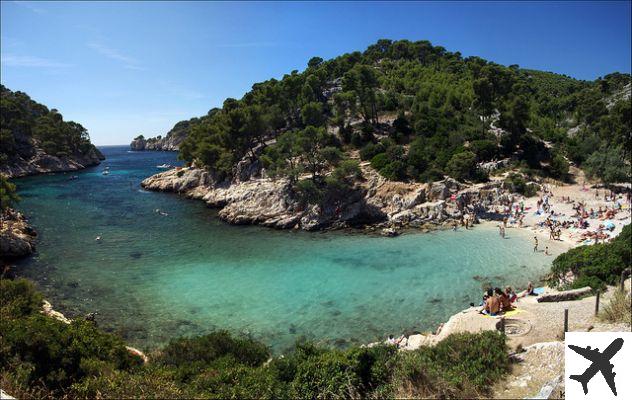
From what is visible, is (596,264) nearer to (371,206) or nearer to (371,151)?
(371,206)

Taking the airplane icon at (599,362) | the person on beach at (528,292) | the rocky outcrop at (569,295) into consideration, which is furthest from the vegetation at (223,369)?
the person on beach at (528,292)

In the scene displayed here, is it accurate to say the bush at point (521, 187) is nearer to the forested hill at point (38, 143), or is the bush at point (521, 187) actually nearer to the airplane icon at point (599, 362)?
the airplane icon at point (599, 362)

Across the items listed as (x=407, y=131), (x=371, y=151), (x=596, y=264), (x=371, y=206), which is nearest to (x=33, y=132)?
(x=371, y=151)

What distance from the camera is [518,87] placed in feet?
238

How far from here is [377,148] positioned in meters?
50.3

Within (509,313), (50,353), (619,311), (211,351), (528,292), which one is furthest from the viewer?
(528,292)

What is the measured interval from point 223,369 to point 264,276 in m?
15.3

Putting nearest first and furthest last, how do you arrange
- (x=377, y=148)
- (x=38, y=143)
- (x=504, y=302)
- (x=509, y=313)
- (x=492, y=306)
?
1. (x=509, y=313)
2. (x=492, y=306)
3. (x=504, y=302)
4. (x=377, y=148)
5. (x=38, y=143)

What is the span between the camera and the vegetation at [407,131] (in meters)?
44.2

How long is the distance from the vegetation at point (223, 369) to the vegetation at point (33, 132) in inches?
3362

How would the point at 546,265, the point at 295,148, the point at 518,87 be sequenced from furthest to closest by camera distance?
the point at 518,87 < the point at 295,148 < the point at 546,265

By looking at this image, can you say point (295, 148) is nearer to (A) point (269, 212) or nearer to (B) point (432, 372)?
(A) point (269, 212)

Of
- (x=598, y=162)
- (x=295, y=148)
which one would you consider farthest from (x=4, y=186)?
(x=598, y=162)

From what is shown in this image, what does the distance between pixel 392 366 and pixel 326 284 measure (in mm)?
13530
